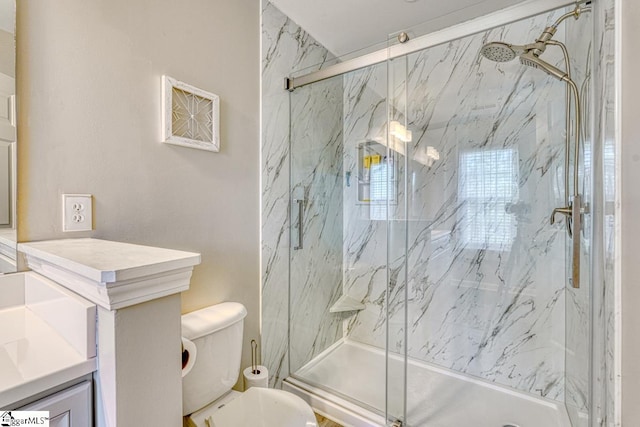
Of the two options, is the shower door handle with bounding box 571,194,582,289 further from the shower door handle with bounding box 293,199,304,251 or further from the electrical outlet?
the electrical outlet

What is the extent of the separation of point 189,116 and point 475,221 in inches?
72.3

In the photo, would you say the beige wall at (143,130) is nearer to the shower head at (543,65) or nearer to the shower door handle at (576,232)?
the shower head at (543,65)

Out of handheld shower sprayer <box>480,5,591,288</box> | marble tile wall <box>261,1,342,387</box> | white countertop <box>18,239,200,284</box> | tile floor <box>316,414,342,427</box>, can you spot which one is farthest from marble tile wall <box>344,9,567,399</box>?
white countertop <box>18,239,200,284</box>

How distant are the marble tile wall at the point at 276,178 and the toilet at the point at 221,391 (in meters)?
0.52

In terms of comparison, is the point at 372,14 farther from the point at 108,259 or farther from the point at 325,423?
the point at 325,423

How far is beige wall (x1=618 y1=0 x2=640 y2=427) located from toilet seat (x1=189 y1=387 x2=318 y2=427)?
0.97 meters

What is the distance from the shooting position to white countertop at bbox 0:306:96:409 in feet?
1.80

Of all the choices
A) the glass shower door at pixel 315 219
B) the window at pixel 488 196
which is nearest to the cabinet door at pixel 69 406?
the glass shower door at pixel 315 219

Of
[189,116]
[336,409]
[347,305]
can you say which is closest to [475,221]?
[347,305]

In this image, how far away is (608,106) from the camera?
3.10ft

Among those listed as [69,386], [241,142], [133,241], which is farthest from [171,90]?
[69,386]

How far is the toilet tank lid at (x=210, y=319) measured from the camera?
3.85ft

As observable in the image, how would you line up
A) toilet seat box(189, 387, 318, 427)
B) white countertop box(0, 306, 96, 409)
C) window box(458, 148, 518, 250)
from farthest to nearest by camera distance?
window box(458, 148, 518, 250)
toilet seat box(189, 387, 318, 427)
white countertop box(0, 306, 96, 409)

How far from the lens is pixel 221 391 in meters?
1.29
